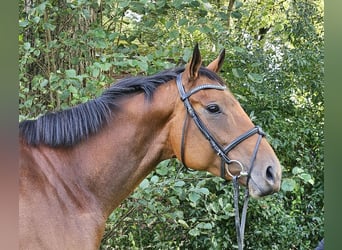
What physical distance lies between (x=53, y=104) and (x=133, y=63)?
94cm

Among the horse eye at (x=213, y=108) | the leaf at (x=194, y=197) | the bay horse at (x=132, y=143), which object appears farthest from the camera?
the leaf at (x=194, y=197)

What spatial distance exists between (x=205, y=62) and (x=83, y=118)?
6.91 ft

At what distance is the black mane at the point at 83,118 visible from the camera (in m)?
1.78

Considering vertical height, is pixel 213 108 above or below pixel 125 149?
above

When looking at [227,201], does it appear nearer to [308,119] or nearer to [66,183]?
[308,119]

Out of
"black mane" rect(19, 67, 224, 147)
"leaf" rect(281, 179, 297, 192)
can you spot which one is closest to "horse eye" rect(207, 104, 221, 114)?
"black mane" rect(19, 67, 224, 147)

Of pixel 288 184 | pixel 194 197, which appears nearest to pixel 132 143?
pixel 194 197

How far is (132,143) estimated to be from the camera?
1.86 m

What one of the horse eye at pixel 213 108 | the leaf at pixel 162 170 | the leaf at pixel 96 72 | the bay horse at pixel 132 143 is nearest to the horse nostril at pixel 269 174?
the bay horse at pixel 132 143

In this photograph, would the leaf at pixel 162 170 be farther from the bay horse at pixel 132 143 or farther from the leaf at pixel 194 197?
the bay horse at pixel 132 143

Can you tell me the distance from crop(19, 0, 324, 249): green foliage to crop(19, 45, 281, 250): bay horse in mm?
680

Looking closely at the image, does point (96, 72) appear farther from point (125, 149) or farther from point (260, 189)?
point (260, 189)

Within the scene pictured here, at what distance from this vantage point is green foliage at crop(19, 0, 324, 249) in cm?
281
